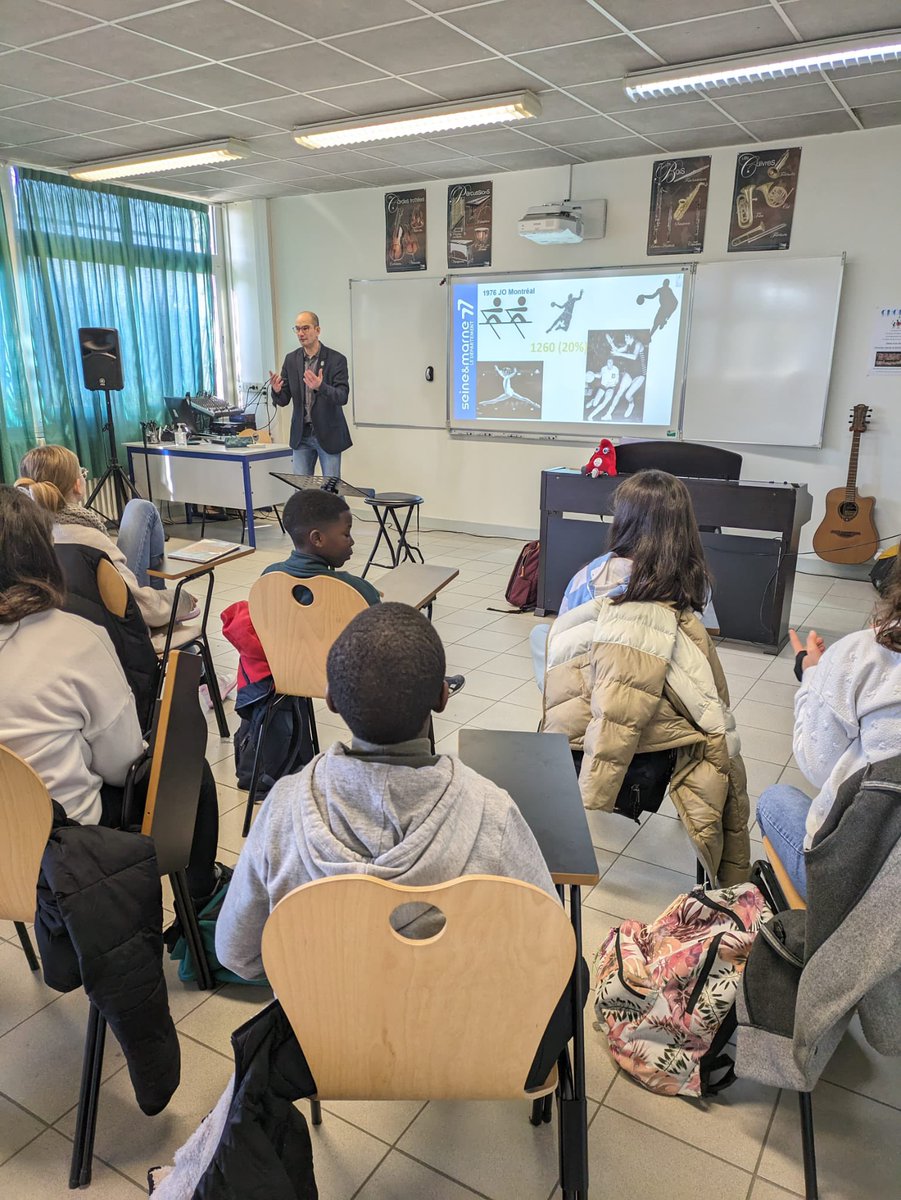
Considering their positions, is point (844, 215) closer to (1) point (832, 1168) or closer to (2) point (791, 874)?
(2) point (791, 874)

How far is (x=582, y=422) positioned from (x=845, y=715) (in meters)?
5.25

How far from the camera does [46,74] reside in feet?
13.9

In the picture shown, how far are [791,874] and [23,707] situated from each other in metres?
1.51

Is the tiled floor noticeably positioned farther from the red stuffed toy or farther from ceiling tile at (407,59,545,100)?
ceiling tile at (407,59,545,100)

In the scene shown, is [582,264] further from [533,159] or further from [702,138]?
[702,138]

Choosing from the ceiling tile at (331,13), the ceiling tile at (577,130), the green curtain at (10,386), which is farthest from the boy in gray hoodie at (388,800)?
the green curtain at (10,386)

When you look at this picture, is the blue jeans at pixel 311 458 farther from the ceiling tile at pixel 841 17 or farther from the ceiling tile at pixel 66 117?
the ceiling tile at pixel 841 17

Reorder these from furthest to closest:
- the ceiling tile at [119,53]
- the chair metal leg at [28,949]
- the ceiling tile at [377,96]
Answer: the ceiling tile at [377,96], the ceiling tile at [119,53], the chair metal leg at [28,949]

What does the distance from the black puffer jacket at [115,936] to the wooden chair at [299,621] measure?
97cm

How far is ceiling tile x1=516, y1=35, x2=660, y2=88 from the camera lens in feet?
12.4

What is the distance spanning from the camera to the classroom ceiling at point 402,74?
11.3ft

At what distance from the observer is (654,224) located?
19.3ft

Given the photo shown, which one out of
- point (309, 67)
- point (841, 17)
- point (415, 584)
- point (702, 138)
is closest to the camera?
point (415, 584)

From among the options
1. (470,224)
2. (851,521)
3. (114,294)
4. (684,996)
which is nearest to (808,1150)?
(684,996)
